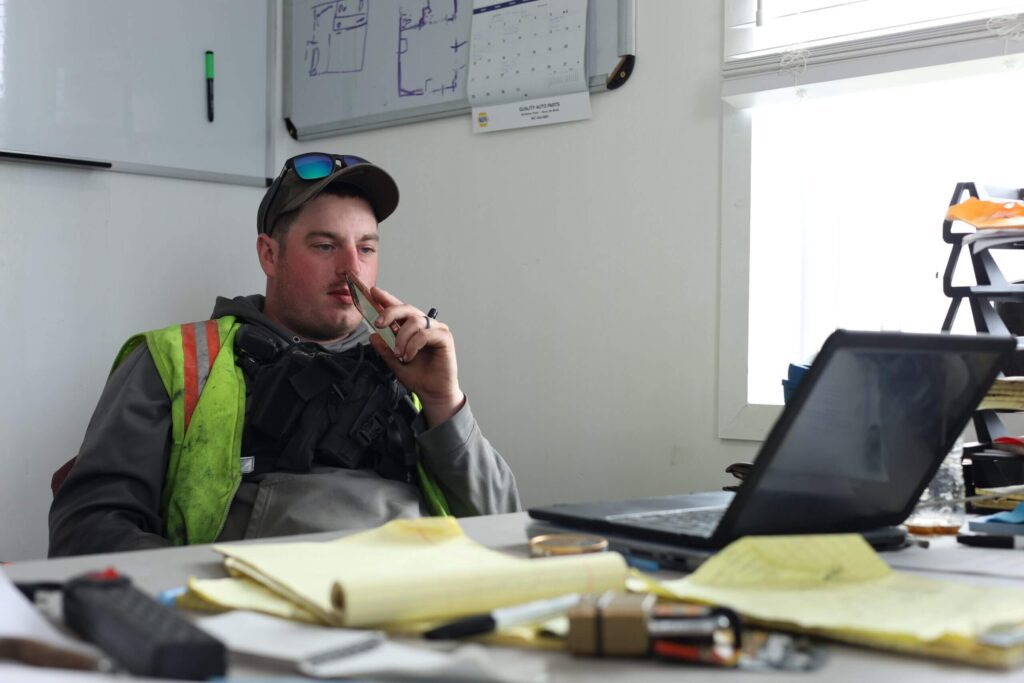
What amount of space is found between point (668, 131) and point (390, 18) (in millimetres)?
1044

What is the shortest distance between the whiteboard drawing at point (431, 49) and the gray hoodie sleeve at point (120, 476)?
1482 mm

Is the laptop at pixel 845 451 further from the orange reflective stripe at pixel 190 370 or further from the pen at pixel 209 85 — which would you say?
the pen at pixel 209 85

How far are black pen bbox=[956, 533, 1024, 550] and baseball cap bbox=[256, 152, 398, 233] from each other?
3.86 ft

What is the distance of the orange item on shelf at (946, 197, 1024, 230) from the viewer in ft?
5.59

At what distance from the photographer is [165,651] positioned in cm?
48

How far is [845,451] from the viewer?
0.83m

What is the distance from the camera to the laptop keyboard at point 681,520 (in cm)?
85

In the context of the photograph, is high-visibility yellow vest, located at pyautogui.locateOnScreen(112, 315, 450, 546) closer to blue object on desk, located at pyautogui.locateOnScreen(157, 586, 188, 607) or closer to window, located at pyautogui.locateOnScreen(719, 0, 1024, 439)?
blue object on desk, located at pyautogui.locateOnScreen(157, 586, 188, 607)

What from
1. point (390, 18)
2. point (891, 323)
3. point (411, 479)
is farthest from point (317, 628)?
point (390, 18)

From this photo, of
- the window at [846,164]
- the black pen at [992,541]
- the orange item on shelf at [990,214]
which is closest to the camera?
the black pen at [992,541]

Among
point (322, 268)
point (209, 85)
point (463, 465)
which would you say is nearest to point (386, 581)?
point (463, 465)

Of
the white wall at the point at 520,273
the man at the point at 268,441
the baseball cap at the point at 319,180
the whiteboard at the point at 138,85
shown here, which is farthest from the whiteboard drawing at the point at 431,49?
the man at the point at 268,441

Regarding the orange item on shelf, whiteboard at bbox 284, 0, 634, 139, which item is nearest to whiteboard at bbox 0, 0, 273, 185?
whiteboard at bbox 284, 0, 634, 139

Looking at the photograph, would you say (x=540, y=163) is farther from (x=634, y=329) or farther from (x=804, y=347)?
(x=804, y=347)
